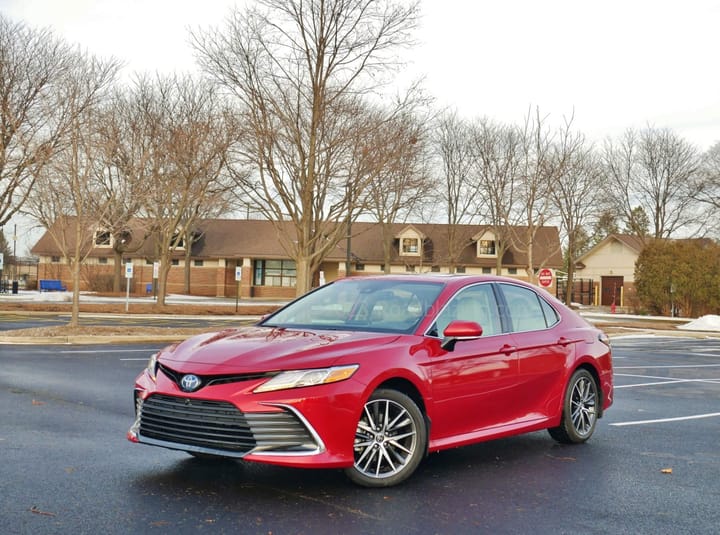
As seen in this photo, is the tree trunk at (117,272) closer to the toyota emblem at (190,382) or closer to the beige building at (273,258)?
the beige building at (273,258)

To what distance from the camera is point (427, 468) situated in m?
6.88

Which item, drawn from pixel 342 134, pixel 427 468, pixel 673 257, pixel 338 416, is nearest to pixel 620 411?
pixel 427 468

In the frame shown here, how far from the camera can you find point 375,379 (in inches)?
235

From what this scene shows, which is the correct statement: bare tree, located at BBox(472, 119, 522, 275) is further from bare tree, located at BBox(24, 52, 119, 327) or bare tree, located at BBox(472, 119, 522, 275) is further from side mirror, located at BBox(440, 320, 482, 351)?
side mirror, located at BBox(440, 320, 482, 351)

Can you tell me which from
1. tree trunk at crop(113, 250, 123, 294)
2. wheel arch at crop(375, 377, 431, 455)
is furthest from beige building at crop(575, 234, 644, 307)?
wheel arch at crop(375, 377, 431, 455)

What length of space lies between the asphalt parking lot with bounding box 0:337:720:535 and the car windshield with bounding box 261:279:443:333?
1179 millimetres

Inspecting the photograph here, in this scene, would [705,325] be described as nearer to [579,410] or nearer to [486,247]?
[486,247]

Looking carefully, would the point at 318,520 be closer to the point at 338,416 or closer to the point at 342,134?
the point at 338,416

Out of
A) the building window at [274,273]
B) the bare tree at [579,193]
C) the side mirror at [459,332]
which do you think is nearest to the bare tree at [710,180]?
the bare tree at [579,193]

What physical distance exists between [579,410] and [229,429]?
389 cm

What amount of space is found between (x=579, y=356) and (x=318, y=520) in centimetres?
380

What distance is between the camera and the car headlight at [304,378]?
5.67 meters

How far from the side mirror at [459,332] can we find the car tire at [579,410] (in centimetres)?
180

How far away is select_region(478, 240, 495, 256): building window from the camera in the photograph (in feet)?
221
